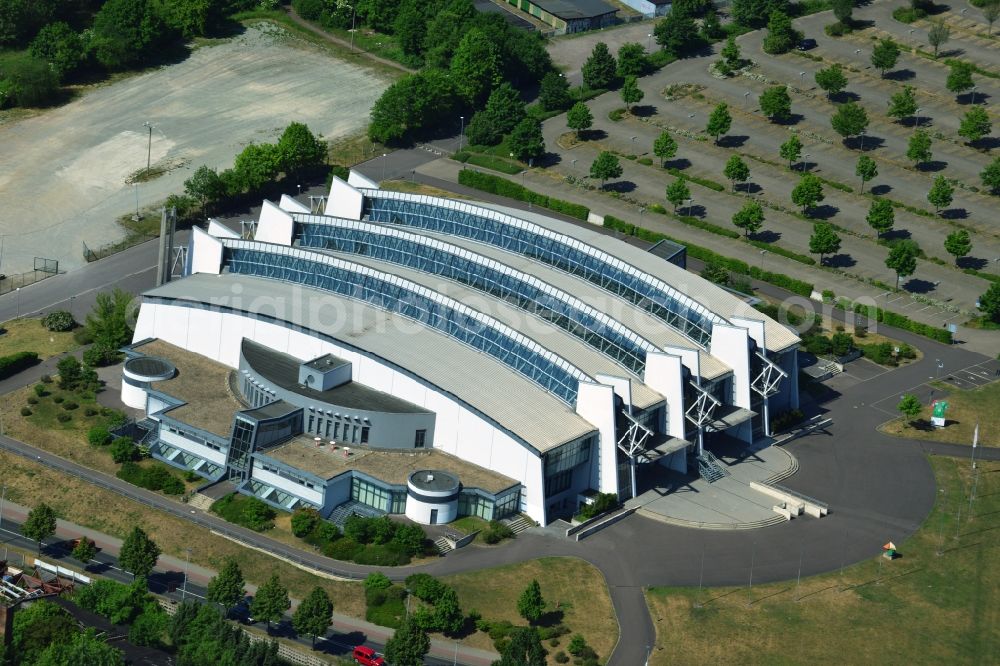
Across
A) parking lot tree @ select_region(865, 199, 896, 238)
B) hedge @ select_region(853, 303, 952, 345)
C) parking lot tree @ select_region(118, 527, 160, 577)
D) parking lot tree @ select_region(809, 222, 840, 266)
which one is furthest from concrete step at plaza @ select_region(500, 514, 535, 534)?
parking lot tree @ select_region(865, 199, 896, 238)

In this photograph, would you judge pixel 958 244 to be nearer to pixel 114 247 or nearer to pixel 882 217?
pixel 882 217

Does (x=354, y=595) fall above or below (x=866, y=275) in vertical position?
below

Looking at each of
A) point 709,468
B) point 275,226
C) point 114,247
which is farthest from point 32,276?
point 709,468

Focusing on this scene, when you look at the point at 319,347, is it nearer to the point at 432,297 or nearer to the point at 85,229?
the point at 432,297

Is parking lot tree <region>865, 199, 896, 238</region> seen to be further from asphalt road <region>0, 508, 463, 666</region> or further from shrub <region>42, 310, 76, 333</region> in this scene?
asphalt road <region>0, 508, 463, 666</region>

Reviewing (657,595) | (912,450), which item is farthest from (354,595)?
(912,450)

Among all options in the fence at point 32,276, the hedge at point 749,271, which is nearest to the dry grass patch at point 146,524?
the fence at point 32,276

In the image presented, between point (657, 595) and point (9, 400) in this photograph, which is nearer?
point (657, 595)
